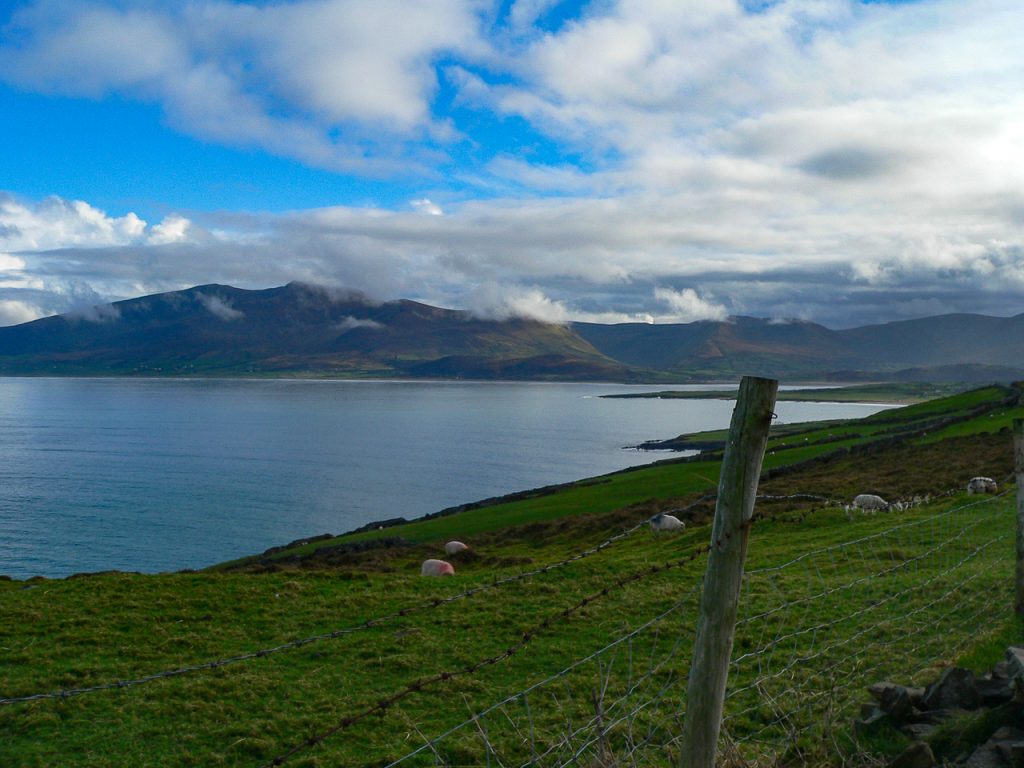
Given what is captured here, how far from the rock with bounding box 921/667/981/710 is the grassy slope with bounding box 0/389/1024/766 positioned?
1.87 meters

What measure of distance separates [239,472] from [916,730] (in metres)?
89.4

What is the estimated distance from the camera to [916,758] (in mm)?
5613

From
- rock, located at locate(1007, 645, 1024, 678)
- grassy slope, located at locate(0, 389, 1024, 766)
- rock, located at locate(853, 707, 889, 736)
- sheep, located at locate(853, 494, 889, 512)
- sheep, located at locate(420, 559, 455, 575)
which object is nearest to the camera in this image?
rock, located at locate(1007, 645, 1024, 678)

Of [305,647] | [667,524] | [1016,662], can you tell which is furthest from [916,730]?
[667,524]

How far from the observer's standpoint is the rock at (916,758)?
5.58m

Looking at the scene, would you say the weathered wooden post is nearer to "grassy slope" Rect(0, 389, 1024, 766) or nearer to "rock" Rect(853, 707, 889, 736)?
"grassy slope" Rect(0, 389, 1024, 766)

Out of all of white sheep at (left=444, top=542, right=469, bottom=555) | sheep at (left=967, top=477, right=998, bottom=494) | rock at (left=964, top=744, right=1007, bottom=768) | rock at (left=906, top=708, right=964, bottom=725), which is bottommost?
white sheep at (left=444, top=542, right=469, bottom=555)

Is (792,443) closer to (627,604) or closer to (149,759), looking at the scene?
(627,604)

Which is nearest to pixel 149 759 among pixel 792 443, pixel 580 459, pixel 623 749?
pixel 623 749

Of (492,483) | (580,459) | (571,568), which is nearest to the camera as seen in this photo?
(571,568)

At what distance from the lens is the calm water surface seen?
55.4m

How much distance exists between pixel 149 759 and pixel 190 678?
267cm

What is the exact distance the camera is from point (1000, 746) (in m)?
A: 5.42

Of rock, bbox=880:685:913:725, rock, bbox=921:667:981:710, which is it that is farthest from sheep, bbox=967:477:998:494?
rock, bbox=880:685:913:725
